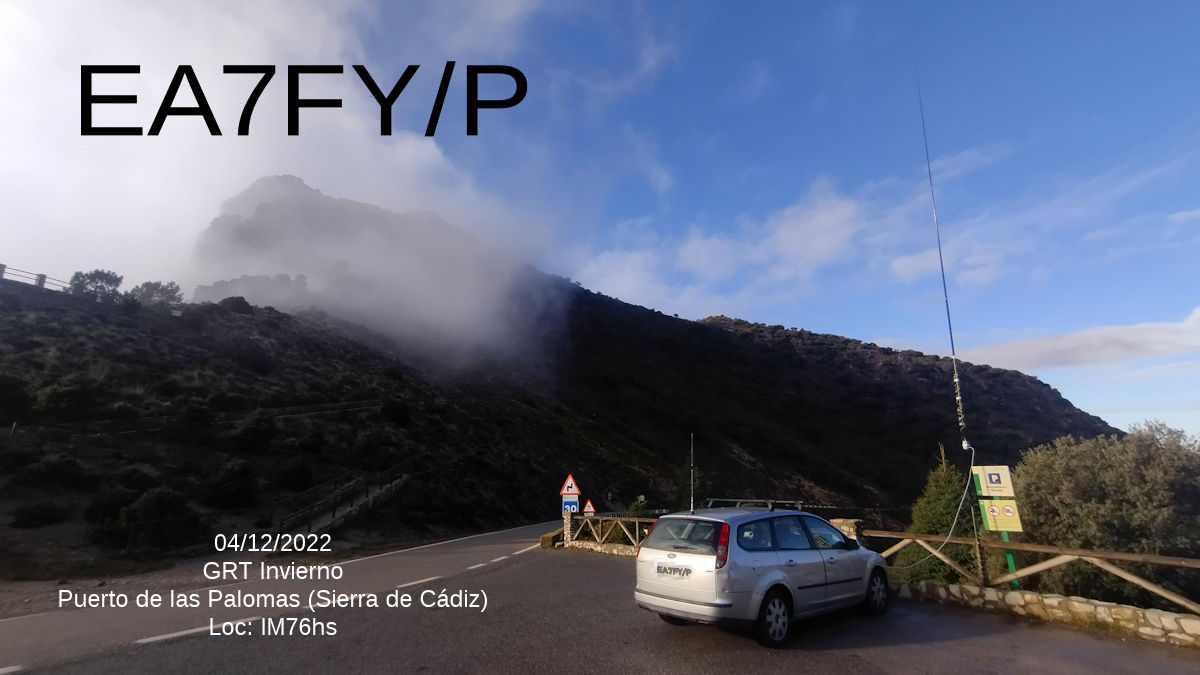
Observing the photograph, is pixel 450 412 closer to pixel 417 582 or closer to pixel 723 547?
pixel 417 582

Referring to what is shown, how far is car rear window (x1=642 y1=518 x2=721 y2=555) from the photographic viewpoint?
7.22 metres

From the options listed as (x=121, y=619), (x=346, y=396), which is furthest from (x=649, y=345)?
(x=121, y=619)

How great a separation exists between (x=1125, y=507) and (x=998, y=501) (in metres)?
3.01

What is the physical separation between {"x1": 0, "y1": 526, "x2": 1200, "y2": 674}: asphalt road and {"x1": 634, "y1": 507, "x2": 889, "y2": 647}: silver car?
0.37m

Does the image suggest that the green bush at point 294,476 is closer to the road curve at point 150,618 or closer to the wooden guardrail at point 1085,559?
the road curve at point 150,618

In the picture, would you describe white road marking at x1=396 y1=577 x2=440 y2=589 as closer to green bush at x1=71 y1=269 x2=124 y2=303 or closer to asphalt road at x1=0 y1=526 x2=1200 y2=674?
asphalt road at x1=0 y1=526 x2=1200 y2=674

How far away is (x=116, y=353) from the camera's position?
34.9 metres

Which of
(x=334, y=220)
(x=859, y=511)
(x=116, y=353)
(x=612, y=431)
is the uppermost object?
(x=334, y=220)

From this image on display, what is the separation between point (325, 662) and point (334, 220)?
169 metres

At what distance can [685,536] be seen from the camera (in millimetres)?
7570

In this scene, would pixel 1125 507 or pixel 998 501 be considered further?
pixel 1125 507

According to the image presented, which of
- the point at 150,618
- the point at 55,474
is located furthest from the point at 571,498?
the point at 55,474

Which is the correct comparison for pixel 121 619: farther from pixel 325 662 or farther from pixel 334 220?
pixel 334 220

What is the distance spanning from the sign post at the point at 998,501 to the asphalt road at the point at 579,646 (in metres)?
Answer: 1.31
